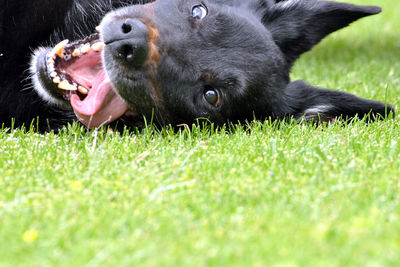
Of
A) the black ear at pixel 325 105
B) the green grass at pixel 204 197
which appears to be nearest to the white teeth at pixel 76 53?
the green grass at pixel 204 197

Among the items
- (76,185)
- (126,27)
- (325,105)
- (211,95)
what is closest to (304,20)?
(325,105)

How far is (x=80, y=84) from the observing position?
3.60 m

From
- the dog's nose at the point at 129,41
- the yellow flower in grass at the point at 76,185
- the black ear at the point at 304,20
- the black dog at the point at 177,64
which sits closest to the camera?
the yellow flower in grass at the point at 76,185

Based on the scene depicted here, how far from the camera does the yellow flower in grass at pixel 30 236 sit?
187 centimetres

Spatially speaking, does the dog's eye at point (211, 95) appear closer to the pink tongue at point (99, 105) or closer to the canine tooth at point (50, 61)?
the pink tongue at point (99, 105)

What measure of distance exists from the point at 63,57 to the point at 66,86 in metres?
0.20

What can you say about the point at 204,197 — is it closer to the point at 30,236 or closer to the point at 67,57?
the point at 30,236

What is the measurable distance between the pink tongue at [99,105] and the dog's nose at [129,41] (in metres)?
0.25

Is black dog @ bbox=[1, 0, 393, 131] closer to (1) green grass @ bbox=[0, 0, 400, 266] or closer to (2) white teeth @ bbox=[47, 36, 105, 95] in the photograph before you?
(2) white teeth @ bbox=[47, 36, 105, 95]

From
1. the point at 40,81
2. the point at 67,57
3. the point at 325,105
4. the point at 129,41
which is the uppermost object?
the point at 129,41

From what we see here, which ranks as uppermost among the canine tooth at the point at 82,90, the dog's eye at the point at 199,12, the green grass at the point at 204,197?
the dog's eye at the point at 199,12

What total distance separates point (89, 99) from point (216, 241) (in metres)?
1.96

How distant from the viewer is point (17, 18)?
12.6 feet

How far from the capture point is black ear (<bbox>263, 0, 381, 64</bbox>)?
3969mm
